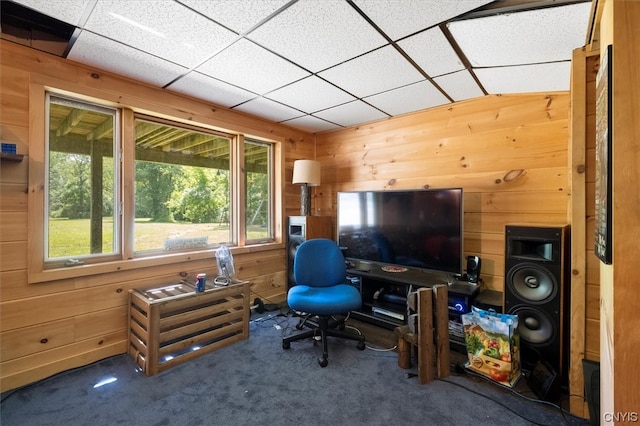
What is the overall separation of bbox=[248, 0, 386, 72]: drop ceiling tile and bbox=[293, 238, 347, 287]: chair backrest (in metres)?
1.51

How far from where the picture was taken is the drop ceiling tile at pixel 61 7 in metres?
1.41

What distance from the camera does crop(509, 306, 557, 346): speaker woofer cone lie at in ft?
5.79

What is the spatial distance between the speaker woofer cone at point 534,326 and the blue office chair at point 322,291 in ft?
3.60

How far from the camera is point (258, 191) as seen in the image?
343 cm

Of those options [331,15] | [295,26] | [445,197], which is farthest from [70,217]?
[445,197]

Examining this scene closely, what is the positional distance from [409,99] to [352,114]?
66 centimetres

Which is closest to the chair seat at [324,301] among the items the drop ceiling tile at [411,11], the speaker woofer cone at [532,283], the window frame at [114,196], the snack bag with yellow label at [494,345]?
the snack bag with yellow label at [494,345]

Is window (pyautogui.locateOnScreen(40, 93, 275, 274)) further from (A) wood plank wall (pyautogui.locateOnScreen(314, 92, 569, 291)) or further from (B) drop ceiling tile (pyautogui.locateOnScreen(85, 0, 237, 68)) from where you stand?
(A) wood plank wall (pyautogui.locateOnScreen(314, 92, 569, 291))

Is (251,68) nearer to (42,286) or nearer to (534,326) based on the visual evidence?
(42,286)

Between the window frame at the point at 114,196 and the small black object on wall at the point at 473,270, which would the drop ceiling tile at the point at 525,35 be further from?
the window frame at the point at 114,196

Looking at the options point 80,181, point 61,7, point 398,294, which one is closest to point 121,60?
point 61,7

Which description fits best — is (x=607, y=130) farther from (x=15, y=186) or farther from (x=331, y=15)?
(x=15, y=186)

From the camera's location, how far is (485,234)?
2.53 meters

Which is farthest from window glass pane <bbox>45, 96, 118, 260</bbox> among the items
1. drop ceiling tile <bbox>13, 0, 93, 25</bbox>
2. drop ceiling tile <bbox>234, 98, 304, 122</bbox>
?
drop ceiling tile <bbox>234, 98, 304, 122</bbox>
